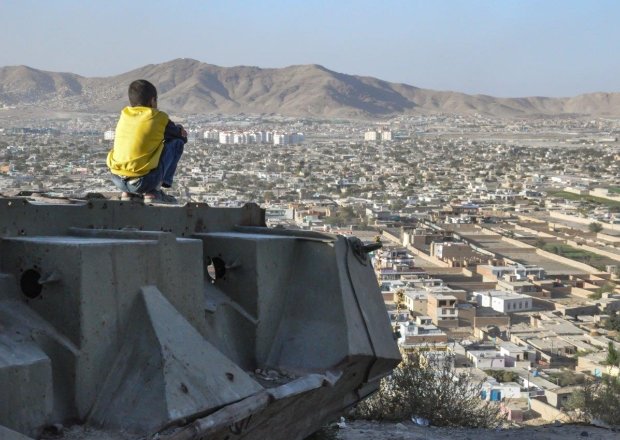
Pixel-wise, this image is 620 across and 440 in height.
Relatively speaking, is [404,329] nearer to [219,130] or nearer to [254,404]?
[254,404]

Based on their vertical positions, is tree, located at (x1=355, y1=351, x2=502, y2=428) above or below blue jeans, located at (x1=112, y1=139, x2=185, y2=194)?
below

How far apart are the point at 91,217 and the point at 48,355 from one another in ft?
3.66

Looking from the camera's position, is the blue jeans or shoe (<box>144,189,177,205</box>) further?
the blue jeans

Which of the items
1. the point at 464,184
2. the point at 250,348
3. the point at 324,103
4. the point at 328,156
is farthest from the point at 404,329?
the point at 324,103

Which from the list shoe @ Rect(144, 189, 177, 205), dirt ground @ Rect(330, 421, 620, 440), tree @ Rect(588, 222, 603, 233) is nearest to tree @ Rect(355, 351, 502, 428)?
dirt ground @ Rect(330, 421, 620, 440)

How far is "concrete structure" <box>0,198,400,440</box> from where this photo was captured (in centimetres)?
520

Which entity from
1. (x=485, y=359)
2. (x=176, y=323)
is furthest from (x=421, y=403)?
(x=485, y=359)

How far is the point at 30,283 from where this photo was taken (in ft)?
17.9

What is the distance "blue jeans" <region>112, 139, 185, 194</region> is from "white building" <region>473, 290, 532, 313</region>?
33.0m

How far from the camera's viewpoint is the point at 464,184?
9275cm

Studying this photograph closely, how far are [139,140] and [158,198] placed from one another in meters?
0.37

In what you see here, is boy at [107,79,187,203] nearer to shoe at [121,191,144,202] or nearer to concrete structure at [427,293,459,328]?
shoe at [121,191,144,202]

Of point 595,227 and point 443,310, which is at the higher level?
point 443,310

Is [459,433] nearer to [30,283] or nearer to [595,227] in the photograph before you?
[30,283]
